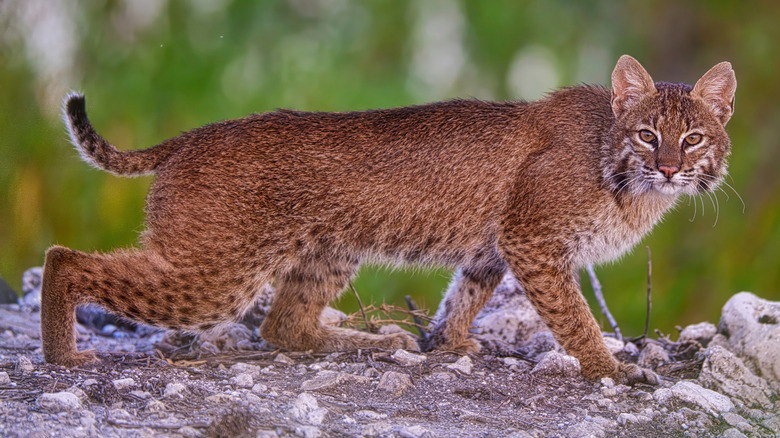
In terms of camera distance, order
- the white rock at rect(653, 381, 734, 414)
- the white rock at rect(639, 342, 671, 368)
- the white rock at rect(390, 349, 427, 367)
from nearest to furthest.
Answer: the white rock at rect(653, 381, 734, 414) → the white rock at rect(390, 349, 427, 367) → the white rock at rect(639, 342, 671, 368)

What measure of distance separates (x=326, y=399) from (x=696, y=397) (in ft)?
6.89

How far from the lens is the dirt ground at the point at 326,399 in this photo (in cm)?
416

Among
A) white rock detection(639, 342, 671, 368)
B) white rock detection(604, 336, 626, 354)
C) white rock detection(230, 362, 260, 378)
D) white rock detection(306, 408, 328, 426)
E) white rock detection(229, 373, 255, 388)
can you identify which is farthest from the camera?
white rock detection(604, 336, 626, 354)

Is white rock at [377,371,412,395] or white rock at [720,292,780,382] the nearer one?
white rock at [377,371,412,395]

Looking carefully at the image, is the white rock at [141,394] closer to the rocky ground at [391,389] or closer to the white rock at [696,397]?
the rocky ground at [391,389]

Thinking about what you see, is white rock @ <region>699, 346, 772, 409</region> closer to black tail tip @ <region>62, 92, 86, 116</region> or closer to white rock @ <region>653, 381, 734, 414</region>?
white rock @ <region>653, 381, 734, 414</region>

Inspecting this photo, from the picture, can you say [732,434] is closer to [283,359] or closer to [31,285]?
[283,359]

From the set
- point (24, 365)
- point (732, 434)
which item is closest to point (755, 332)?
point (732, 434)

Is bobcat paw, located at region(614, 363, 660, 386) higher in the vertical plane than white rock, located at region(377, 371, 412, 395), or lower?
higher

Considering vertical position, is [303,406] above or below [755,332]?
below

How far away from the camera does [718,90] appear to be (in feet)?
18.6

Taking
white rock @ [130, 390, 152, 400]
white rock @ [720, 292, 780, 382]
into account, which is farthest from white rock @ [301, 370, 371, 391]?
white rock @ [720, 292, 780, 382]

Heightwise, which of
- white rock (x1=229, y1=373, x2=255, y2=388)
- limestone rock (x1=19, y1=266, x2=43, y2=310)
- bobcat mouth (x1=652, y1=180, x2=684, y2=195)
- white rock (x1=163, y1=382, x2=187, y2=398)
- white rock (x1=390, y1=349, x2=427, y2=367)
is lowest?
white rock (x1=163, y1=382, x2=187, y2=398)

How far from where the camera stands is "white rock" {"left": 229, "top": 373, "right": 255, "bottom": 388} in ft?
16.2
